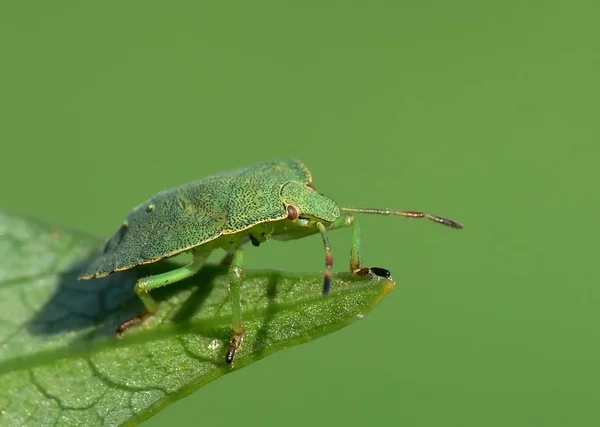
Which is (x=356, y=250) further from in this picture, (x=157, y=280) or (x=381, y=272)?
(x=157, y=280)

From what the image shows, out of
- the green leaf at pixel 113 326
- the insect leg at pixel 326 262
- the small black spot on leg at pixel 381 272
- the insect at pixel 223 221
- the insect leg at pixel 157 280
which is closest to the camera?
the green leaf at pixel 113 326

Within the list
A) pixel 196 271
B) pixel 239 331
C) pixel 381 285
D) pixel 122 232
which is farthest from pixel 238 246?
pixel 381 285

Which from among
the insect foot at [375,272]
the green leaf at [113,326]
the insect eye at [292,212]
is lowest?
the green leaf at [113,326]

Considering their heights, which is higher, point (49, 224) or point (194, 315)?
point (49, 224)

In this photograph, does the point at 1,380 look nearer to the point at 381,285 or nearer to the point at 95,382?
the point at 95,382

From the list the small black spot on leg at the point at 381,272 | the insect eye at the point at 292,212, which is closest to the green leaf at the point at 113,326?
the small black spot on leg at the point at 381,272

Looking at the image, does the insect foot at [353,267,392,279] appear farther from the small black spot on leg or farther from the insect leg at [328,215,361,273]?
the insect leg at [328,215,361,273]

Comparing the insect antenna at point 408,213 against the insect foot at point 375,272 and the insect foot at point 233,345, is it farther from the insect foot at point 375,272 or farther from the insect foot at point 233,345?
the insect foot at point 233,345
